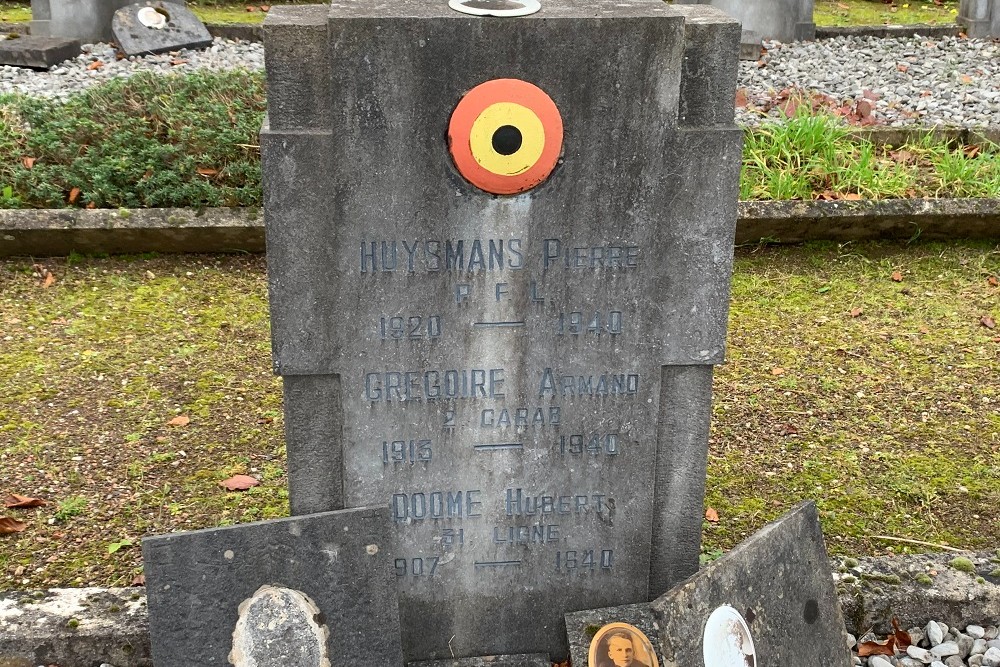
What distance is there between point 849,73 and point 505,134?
7.83 meters

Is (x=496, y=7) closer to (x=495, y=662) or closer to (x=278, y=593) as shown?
(x=278, y=593)

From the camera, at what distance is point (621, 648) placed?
2.71 m

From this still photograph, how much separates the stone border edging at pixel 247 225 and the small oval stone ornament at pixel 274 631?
131 inches

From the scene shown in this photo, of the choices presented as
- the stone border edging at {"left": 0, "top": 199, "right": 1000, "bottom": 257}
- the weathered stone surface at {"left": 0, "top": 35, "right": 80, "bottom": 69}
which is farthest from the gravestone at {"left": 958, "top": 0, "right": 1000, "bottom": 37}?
the weathered stone surface at {"left": 0, "top": 35, "right": 80, "bottom": 69}

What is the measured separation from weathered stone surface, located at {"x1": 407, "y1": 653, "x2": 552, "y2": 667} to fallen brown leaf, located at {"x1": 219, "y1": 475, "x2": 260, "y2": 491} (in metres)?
1.18

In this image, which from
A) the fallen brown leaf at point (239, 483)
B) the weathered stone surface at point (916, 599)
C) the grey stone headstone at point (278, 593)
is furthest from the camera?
the fallen brown leaf at point (239, 483)

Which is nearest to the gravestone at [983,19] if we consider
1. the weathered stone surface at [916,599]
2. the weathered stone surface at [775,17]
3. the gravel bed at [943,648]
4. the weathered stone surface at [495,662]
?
A: the weathered stone surface at [775,17]

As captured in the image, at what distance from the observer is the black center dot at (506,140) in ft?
7.72

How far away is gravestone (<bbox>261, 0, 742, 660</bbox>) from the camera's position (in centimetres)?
233

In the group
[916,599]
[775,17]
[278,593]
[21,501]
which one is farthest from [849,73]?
[278,593]

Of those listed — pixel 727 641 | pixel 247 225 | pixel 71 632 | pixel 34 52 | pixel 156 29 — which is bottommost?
pixel 71 632

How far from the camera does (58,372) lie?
15.0 ft

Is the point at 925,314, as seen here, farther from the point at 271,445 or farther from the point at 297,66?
the point at 297,66

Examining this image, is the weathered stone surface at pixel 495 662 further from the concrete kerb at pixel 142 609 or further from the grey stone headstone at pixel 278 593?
the concrete kerb at pixel 142 609
